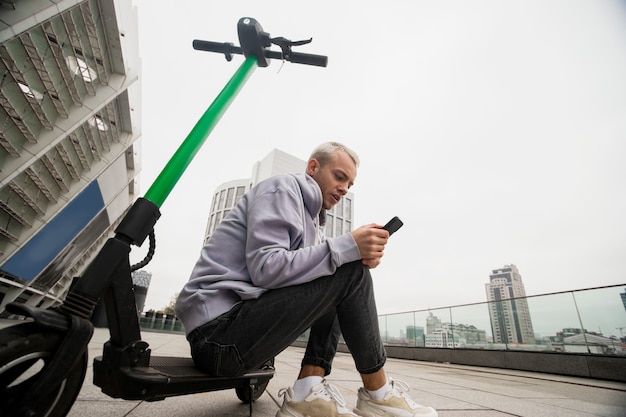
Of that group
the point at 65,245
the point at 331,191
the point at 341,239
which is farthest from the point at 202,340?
the point at 65,245

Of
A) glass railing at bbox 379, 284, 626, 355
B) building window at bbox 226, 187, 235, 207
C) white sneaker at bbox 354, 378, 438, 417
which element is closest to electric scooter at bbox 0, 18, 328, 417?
white sneaker at bbox 354, 378, 438, 417

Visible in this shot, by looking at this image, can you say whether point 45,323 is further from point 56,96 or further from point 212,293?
point 56,96

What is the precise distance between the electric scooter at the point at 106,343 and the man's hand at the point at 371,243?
67cm

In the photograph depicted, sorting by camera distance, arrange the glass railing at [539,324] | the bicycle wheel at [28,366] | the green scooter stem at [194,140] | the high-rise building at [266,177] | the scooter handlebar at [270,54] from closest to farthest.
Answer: the bicycle wheel at [28,366], the green scooter stem at [194,140], the scooter handlebar at [270,54], the glass railing at [539,324], the high-rise building at [266,177]

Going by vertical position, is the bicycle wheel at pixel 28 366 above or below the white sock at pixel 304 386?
above

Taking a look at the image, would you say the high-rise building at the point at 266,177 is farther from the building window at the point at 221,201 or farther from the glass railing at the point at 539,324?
the glass railing at the point at 539,324

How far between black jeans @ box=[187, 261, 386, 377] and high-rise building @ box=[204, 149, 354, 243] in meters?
29.0

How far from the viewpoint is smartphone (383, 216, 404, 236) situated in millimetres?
1146

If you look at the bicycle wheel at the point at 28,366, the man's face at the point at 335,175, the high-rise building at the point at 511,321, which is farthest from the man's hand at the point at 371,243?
the high-rise building at the point at 511,321

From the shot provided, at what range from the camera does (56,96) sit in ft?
32.0

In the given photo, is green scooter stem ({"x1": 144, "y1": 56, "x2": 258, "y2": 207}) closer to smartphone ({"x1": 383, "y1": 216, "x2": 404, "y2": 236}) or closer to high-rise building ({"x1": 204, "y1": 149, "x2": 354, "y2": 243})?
smartphone ({"x1": 383, "y1": 216, "x2": 404, "y2": 236})

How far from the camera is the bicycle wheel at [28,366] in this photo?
2.00 ft

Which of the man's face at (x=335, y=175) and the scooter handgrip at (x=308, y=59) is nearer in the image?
the man's face at (x=335, y=175)

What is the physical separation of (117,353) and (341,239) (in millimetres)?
792
